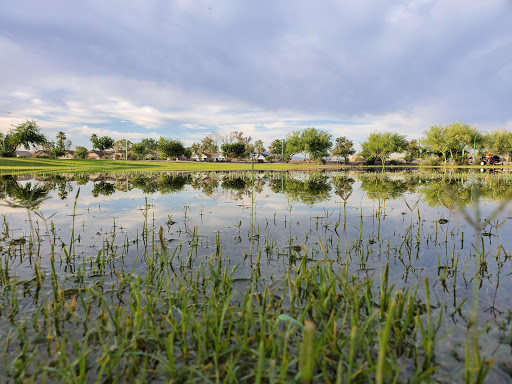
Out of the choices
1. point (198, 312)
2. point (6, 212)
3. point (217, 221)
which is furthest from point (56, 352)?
point (6, 212)

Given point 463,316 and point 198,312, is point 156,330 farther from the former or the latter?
point 463,316

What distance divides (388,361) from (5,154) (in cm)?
8720

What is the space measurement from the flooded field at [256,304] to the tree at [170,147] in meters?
128

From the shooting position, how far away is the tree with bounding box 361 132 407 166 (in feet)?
360

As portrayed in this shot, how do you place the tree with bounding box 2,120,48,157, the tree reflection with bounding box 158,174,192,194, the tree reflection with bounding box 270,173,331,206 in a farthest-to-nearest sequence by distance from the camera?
1. the tree with bounding box 2,120,48,157
2. the tree reflection with bounding box 158,174,192,194
3. the tree reflection with bounding box 270,173,331,206

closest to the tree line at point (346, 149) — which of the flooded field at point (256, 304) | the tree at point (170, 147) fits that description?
the tree at point (170, 147)

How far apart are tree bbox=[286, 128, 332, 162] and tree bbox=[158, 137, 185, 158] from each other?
57.4 metres

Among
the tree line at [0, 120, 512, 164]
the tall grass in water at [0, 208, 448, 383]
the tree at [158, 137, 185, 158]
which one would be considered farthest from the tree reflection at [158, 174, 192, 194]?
the tree at [158, 137, 185, 158]

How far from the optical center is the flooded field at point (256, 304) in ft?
8.13

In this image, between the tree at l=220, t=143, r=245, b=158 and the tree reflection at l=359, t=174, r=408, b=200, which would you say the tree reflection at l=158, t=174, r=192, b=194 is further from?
the tree at l=220, t=143, r=245, b=158

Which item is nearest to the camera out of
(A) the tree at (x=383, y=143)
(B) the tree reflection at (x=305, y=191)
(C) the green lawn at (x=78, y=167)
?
(B) the tree reflection at (x=305, y=191)

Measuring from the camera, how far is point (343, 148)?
175 meters

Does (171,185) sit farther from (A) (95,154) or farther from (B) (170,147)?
(A) (95,154)

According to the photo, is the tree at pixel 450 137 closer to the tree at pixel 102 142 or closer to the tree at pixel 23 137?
the tree at pixel 23 137
